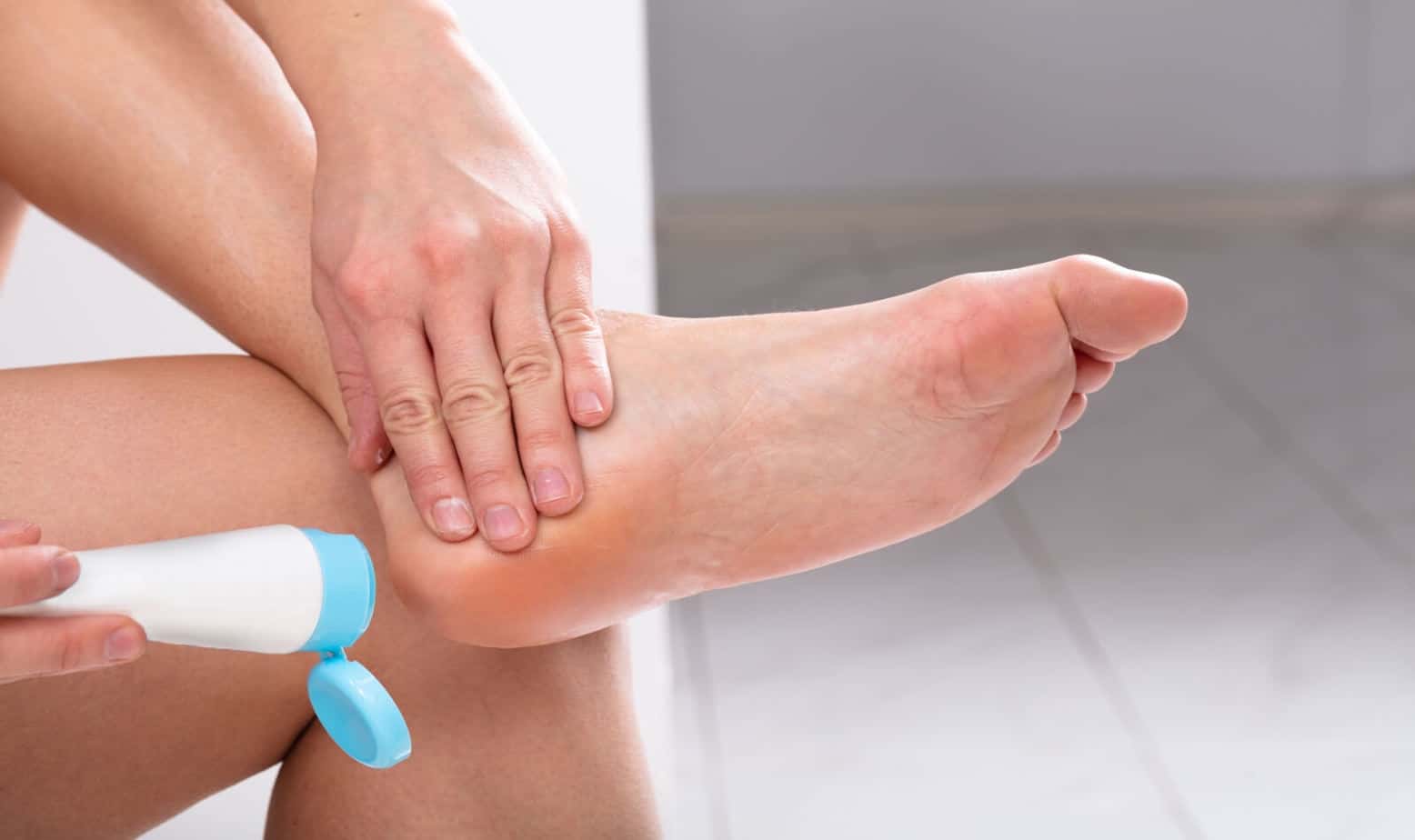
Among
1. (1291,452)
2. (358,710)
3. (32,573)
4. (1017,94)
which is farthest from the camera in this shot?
(1017,94)

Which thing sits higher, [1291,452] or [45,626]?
[45,626]

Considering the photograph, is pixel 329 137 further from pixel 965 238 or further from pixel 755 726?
pixel 965 238

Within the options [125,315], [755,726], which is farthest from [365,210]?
[755,726]

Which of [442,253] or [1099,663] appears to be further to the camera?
[1099,663]

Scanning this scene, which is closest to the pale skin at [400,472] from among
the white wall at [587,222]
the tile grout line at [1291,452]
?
the white wall at [587,222]

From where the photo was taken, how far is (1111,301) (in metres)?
0.62

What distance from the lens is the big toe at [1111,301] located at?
2.02 feet

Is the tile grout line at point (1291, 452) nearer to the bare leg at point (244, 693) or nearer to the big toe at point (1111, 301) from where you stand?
the big toe at point (1111, 301)

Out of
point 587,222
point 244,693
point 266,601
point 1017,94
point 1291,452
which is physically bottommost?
point 1017,94

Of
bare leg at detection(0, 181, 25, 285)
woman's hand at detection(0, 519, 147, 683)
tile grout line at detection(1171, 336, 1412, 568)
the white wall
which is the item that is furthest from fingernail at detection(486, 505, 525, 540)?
tile grout line at detection(1171, 336, 1412, 568)

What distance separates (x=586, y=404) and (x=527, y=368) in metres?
0.03

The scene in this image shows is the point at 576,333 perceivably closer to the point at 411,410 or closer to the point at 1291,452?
the point at 411,410

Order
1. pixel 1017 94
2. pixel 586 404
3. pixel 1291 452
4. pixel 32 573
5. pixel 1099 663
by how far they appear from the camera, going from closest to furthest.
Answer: pixel 32 573, pixel 586 404, pixel 1099 663, pixel 1291 452, pixel 1017 94

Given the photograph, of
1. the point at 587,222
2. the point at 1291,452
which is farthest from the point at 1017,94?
the point at 587,222
